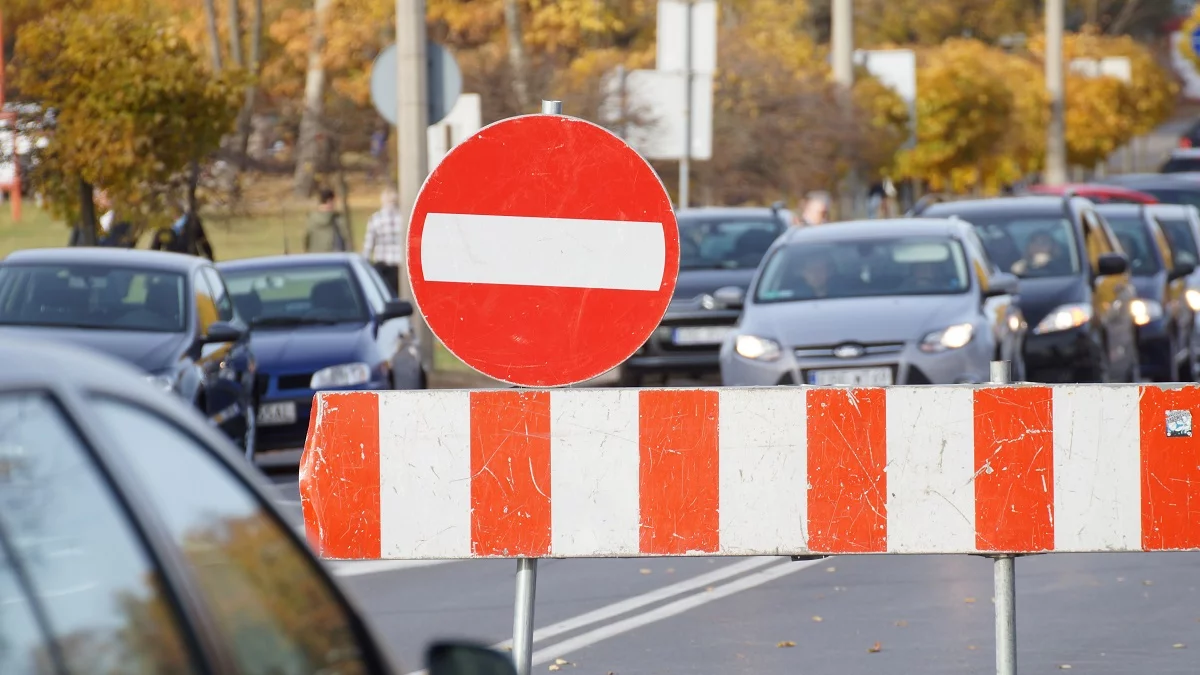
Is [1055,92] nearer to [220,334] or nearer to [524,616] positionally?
[220,334]

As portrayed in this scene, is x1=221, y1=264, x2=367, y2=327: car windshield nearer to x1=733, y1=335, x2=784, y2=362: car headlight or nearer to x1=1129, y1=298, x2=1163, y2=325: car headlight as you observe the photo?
x1=733, y1=335, x2=784, y2=362: car headlight

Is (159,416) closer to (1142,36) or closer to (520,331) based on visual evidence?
(520,331)

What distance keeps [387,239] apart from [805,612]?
15.6 m

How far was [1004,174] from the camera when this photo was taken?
52938mm

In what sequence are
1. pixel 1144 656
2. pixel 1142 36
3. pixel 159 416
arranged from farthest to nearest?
pixel 1142 36 < pixel 1144 656 < pixel 159 416

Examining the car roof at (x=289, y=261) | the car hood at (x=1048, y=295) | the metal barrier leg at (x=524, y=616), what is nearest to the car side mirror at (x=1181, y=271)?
the car hood at (x=1048, y=295)

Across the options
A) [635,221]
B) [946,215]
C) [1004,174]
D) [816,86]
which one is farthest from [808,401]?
[1004,174]

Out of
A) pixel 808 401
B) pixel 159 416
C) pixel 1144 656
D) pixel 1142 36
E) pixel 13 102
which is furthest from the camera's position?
pixel 1142 36

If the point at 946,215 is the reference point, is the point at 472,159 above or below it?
above

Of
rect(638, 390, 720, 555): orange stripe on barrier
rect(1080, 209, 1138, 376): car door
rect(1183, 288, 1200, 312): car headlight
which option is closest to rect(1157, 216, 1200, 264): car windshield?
rect(1183, 288, 1200, 312): car headlight

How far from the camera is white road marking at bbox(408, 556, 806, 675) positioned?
8.37 m

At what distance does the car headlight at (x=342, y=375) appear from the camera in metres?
15.0

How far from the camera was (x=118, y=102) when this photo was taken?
60.4 ft

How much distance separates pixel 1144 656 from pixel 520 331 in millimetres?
3079
